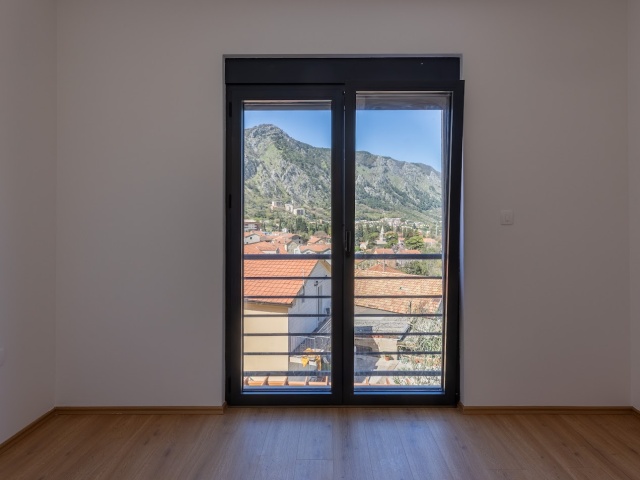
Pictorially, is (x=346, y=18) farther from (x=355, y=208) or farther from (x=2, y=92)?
(x=2, y=92)

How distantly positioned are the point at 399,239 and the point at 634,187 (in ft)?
5.09

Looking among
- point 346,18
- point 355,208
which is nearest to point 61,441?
point 355,208

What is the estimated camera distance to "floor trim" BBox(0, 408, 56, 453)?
2.32 m

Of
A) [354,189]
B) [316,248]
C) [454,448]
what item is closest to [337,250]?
[316,248]

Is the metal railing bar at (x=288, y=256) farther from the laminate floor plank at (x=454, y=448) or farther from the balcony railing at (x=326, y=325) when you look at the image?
the laminate floor plank at (x=454, y=448)

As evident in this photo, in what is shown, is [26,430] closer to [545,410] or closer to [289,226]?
[289,226]

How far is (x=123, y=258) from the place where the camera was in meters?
2.77

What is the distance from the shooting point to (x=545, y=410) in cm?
276

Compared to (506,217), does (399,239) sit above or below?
below

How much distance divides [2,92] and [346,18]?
209cm

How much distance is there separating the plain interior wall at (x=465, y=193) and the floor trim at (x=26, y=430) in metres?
0.14

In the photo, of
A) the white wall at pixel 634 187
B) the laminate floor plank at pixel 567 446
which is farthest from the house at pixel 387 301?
the white wall at pixel 634 187

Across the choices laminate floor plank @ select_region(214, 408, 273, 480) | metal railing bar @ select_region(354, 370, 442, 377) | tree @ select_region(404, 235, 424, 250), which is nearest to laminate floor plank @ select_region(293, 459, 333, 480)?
laminate floor plank @ select_region(214, 408, 273, 480)

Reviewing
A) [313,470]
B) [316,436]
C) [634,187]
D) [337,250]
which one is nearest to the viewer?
[313,470]
